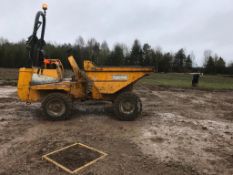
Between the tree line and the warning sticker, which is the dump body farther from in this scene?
the tree line

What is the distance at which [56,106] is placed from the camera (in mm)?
6461

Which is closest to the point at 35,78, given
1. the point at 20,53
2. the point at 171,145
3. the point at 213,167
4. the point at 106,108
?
the point at 106,108

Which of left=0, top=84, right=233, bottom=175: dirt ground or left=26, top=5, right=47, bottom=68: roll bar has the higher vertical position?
left=26, top=5, right=47, bottom=68: roll bar

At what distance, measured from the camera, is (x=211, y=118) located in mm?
7363

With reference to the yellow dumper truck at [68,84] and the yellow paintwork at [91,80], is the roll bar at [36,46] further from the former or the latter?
the yellow paintwork at [91,80]

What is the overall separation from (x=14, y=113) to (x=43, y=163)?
12.8 ft

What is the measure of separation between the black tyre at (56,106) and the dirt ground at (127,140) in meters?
0.22

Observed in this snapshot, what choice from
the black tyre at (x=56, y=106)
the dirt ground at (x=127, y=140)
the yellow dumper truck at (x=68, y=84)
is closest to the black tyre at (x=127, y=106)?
the yellow dumper truck at (x=68, y=84)

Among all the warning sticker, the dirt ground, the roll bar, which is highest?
the roll bar

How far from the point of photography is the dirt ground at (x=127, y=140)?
12.5 feet

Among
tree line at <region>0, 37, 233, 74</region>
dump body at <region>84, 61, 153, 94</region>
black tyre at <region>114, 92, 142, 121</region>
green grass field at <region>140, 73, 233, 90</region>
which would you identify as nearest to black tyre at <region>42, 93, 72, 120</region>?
dump body at <region>84, 61, 153, 94</region>

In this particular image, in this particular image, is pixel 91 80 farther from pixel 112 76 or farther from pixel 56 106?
pixel 56 106

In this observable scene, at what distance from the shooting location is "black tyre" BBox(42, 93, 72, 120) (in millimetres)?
6398

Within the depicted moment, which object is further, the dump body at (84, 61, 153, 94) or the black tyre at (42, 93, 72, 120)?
the dump body at (84, 61, 153, 94)
